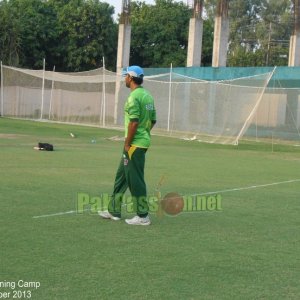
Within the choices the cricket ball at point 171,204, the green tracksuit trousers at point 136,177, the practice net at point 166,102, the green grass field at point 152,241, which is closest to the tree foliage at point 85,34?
the practice net at point 166,102

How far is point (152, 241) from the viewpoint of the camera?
20.4 feet

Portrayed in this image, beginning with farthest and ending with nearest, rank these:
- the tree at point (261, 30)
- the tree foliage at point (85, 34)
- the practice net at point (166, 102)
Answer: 1. the tree at point (261, 30)
2. the tree foliage at point (85, 34)
3. the practice net at point (166, 102)

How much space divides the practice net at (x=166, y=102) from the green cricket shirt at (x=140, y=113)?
13.1 meters

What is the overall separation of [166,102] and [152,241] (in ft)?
60.7

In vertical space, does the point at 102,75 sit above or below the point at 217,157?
above

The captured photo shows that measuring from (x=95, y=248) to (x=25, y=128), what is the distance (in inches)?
779

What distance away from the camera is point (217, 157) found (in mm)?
16797

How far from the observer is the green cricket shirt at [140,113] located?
686 cm

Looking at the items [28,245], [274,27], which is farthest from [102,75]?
[274,27]

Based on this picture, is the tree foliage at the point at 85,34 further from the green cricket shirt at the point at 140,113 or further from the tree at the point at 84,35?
the green cricket shirt at the point at 140,113

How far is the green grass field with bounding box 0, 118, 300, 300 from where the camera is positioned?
15.5 feet

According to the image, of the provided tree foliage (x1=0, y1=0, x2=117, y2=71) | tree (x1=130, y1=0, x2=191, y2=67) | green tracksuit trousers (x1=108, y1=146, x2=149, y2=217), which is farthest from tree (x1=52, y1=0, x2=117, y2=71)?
green tracksuit trousers (x1=108, y1=146, x2=149, y2=217)

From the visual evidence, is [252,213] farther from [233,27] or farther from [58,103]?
[233,27]

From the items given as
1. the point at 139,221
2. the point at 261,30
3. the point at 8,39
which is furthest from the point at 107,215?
the point at 261,30
